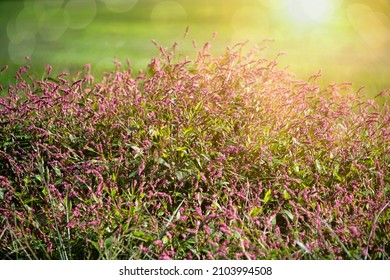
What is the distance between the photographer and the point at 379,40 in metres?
5.82

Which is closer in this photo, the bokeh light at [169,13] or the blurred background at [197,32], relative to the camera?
the blurred background at [197,32]

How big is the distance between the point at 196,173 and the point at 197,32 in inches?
167

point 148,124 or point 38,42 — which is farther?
point 38,42

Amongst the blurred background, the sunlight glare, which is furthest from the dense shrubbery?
the blurred background

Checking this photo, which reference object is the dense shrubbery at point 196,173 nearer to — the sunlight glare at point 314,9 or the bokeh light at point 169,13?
the sunlight glare at point 314,9

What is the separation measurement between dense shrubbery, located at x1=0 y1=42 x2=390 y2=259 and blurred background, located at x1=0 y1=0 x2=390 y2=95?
1.89 meters

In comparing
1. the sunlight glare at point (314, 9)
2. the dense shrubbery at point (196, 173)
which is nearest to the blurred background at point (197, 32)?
the sunlight glare at point (314, 9)

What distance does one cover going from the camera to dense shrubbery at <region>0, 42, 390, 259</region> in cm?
288

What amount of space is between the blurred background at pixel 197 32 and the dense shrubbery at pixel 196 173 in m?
1.89

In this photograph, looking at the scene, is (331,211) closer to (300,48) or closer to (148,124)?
(148,124)

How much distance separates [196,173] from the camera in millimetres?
3225

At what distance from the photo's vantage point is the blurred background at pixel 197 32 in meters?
5.79

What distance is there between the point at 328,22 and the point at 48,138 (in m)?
3.91
